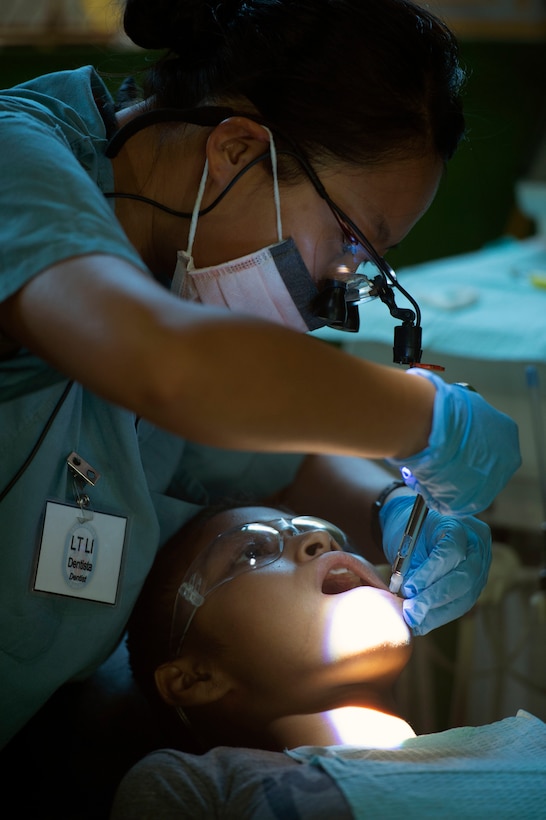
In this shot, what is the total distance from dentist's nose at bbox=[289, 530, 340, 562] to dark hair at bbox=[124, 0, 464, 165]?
597mm

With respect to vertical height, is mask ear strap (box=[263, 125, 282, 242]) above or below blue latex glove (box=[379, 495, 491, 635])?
above

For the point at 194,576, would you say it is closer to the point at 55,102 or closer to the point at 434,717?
the point at 434,717

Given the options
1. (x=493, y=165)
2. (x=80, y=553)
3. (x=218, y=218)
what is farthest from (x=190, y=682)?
(x=493, y=165)

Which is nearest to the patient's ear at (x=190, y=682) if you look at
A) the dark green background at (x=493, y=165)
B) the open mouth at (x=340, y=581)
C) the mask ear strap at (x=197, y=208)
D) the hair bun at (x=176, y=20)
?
the open mouth at (x=340, y=581)

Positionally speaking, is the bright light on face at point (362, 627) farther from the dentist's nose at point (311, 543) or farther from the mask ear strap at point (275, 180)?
the mask ear strap at point (275, 180)

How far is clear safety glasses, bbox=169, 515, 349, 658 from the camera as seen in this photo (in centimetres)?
138

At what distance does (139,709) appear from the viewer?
1.44m

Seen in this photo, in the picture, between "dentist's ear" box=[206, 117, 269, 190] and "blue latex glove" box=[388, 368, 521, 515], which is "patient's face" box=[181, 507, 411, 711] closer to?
"blue latex glove" box=[388, 368, 521, 515]

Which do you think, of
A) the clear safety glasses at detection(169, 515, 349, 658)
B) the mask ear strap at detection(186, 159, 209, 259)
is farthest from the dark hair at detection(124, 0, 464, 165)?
the clear safety glasses at detection(169, 515, 349, 658)

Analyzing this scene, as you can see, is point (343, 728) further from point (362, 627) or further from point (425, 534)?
point (425, 534)

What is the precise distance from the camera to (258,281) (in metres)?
1.22

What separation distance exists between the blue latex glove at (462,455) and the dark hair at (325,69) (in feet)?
1.24

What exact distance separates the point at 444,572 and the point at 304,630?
0.76ft

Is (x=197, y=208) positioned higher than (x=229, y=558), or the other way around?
(x=197, y=208)
